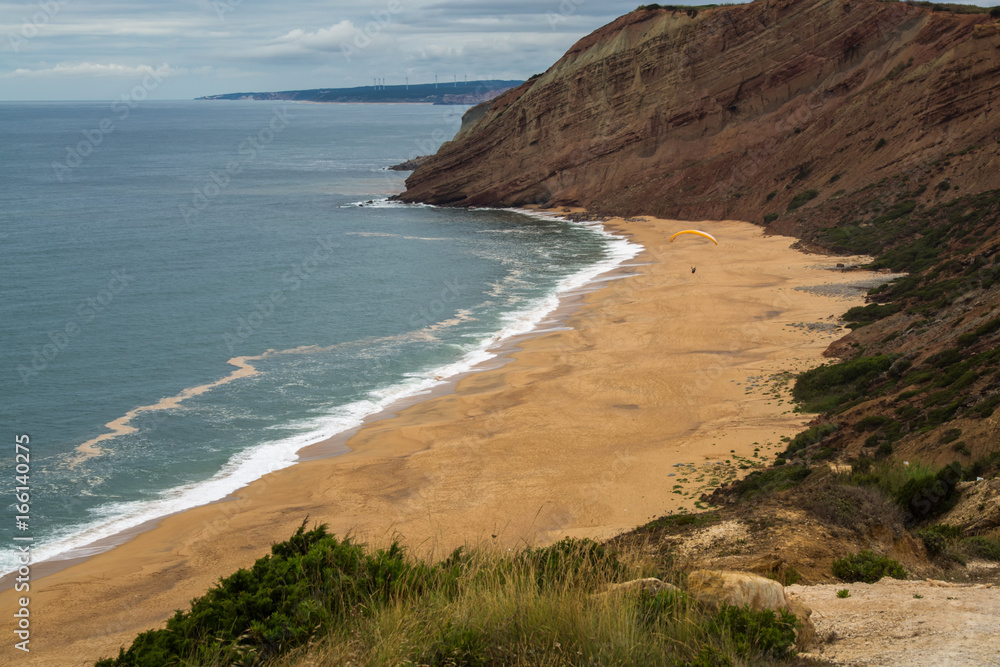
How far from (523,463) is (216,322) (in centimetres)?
1890

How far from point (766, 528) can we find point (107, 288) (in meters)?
34.6

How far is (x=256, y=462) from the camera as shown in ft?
63.2

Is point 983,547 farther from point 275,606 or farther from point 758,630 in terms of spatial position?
point 275,606

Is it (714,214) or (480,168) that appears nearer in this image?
(714,214)

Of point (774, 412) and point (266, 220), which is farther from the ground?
point (266, 220)

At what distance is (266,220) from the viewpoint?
59.1 meters

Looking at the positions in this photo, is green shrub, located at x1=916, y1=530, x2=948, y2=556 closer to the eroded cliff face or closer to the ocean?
the ocean

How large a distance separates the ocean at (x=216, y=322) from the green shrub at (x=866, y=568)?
44.3 ft

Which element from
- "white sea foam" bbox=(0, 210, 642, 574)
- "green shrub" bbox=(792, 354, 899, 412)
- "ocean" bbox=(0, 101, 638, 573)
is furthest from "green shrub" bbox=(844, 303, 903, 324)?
"ocean" bbox=(0, 101, 638, 573)

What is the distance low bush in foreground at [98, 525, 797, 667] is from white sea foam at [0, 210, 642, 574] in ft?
33.3

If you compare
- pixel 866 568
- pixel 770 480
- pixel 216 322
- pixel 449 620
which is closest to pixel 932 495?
pixel 866 568

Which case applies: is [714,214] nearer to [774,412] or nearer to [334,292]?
[334,292]

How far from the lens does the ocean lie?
18953mm

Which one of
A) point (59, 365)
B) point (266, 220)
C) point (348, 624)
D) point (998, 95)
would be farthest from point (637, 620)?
point (266, 220)
